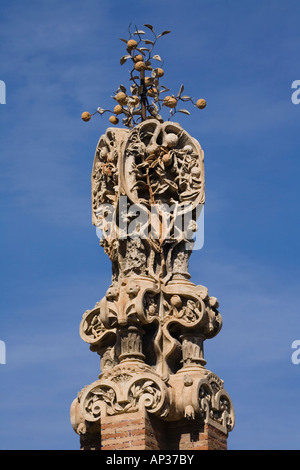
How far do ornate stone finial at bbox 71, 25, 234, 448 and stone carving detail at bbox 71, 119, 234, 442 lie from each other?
2cm

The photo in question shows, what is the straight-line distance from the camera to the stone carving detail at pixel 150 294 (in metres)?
23.1

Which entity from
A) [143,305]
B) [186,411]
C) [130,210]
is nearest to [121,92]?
[130,210]

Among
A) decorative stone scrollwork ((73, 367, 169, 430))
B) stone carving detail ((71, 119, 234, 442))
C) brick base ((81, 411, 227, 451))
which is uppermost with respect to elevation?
stone carving detail ((71, 119, 234, 442))

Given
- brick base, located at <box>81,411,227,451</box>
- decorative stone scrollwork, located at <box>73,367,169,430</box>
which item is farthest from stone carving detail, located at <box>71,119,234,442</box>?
brick base, located at <box>81,411,227,451</box>

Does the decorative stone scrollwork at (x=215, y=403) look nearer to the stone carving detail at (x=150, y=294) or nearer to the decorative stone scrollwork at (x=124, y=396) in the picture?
the stone carving detail at (x=150, y=294)

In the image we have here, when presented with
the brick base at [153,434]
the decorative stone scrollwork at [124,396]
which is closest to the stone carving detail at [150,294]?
the decorative stone scrollwork at [124,396]

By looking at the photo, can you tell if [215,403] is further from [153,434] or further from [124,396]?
[124,396]

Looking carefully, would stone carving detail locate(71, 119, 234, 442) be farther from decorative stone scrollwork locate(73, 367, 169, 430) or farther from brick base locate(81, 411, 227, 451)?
brick base locate(81, 411, 227, 451)

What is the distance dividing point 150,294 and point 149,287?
13 centimetres

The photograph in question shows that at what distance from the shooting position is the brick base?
73.9 ft

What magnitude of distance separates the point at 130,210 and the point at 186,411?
3.78 meters

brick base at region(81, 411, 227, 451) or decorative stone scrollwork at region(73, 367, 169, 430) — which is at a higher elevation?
decorative stone scrollwork at region(73, 367, 169, 430)

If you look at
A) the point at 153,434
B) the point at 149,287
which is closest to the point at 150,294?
the point at 149,287

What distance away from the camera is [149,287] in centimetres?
2377
